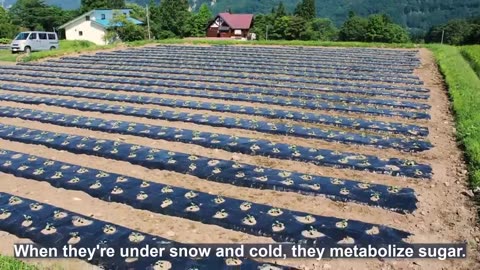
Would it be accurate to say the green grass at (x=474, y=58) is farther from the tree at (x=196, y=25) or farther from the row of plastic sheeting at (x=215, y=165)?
the tree at (x=196, y=25)

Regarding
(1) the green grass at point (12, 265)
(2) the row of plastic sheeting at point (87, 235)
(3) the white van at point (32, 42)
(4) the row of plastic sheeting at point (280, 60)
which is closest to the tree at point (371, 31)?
(4) the row of plastic sheeting at point (280, 60)

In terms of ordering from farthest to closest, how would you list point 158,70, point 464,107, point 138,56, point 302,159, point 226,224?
point 138,56 → point 158,70 → point 464,107 → point 302,159 → point 226,224

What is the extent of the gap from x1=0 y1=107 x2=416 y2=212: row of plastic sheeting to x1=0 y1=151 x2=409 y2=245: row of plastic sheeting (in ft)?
2.33

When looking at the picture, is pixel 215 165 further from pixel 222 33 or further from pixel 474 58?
pixel 222 33

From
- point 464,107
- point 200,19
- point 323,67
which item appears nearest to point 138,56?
point 323,67

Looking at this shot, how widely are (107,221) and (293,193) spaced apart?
245 centimetres

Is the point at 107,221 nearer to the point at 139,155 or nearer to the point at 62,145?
the point at 139,155

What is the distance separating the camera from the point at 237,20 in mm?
64938

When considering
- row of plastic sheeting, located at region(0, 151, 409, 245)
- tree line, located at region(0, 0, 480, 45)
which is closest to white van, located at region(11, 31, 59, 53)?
row of plastic sheeting, located at region(0, 151, 409, 245)

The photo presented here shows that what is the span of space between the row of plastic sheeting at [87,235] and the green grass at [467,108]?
13.8 ft

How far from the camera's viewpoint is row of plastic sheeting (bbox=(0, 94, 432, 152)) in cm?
770

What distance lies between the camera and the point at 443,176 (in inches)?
249

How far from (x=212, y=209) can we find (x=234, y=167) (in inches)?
55.7

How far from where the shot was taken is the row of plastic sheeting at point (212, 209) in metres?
4.62
